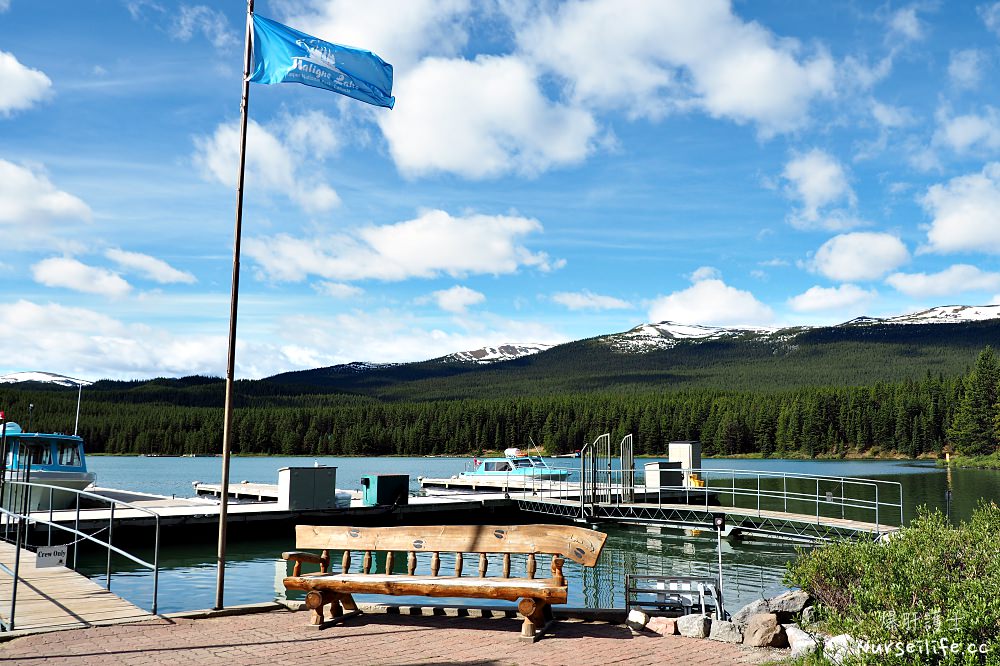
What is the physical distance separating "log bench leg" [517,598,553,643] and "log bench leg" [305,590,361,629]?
7.27 feet

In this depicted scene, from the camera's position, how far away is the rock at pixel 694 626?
9.08 m

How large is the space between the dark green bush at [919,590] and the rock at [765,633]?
531 mm

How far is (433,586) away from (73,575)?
644cm

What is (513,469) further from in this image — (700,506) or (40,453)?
(40,453)

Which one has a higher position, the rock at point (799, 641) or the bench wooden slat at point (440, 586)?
the bench wooden slat at point (440, 586)

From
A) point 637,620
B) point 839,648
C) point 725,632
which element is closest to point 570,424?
point 637,620

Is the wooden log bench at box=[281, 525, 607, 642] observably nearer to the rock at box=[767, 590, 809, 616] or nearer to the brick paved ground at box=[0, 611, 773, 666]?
the brick paved ground at box=[0, 611, 773, 666]

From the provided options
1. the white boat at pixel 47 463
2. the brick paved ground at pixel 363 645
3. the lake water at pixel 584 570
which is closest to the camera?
the brick paved ground at pixel 363 645

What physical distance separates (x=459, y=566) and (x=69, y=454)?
22.3m

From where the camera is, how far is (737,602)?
15914mm

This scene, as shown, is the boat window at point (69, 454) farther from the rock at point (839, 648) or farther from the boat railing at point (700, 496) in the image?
the rock at point (839, 648)

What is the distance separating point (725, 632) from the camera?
8.97 metres

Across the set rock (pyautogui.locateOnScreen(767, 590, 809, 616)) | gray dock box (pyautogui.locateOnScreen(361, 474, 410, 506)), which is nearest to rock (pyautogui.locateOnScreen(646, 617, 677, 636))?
rock (pyautogui.locateOnScreen(767, 590, 809, 616))

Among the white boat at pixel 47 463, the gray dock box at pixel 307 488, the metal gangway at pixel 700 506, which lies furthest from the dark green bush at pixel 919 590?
the white boat at pixel 47 463
